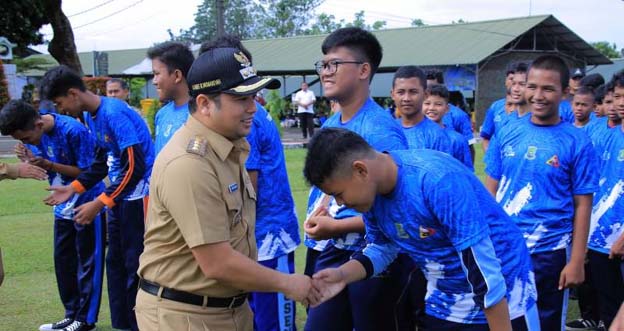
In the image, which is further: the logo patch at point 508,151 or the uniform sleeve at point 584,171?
the logo patch at point 508,151

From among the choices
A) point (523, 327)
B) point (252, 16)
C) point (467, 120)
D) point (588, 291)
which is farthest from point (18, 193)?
point (252, 16)

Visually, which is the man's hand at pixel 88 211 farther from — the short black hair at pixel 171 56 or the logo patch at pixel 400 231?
the logo patch at pixel 400 231

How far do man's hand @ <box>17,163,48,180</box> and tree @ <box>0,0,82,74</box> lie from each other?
19.1m

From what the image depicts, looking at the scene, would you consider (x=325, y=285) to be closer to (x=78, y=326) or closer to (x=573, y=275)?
(x=573, y=275)

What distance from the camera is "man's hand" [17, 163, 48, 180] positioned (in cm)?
523

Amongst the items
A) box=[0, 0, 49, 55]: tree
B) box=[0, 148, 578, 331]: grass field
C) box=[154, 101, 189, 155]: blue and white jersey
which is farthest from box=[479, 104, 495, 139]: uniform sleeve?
box=[0, 0, 49, 55]: tree

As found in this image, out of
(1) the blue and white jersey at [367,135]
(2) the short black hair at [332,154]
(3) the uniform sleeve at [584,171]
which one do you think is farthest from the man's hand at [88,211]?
(3) the uniform sleeve at [584,171]

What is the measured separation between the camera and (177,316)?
2.78 meters

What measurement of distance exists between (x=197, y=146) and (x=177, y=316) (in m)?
0.71

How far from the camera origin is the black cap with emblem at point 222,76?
8.91 ft

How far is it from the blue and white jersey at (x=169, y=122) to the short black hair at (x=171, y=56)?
256 millimetres

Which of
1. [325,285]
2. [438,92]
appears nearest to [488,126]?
[438,92]

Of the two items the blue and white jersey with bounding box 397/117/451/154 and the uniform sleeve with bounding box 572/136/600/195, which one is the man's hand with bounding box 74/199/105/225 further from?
the uniform sleeve with bounding box 572/136/600/195

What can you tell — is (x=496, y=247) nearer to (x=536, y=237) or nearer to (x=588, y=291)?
(x=536, y=237)
